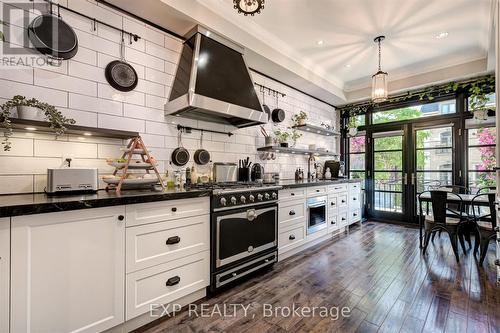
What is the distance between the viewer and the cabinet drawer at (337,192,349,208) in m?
4.03

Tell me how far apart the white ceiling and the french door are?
1173 millimetres

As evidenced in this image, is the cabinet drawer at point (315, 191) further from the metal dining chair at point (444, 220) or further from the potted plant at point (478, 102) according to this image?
the potted plant at point (478, 102)

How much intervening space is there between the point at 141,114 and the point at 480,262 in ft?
13.5

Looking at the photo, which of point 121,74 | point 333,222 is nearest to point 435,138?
point 333,222

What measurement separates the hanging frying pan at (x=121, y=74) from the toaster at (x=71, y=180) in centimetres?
87

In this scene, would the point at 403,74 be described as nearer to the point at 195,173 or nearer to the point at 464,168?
the point at 464,168

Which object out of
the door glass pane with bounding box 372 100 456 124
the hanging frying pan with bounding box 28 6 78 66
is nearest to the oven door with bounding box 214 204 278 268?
the hanging frying pan with bounding box 28 6 78 66

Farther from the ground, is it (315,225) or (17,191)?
(17,191)

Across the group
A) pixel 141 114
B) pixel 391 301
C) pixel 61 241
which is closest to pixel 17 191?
pixel 61 241

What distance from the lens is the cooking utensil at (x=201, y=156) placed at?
273 cm

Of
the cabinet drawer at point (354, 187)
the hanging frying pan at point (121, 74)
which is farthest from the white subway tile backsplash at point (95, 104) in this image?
the cabinet drawer at point (354, 187)

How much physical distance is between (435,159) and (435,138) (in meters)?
0.40

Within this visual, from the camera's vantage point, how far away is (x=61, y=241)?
52.2 inches

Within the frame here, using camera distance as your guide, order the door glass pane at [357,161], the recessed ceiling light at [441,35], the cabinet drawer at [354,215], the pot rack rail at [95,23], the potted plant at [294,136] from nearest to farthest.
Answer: the pot rack rail at [95,23] → the recessed ceiling light at [441,35] → the potted plant at [294,136] → the cabinet drawer at [354,215] → the door glass pane at [357,161]
